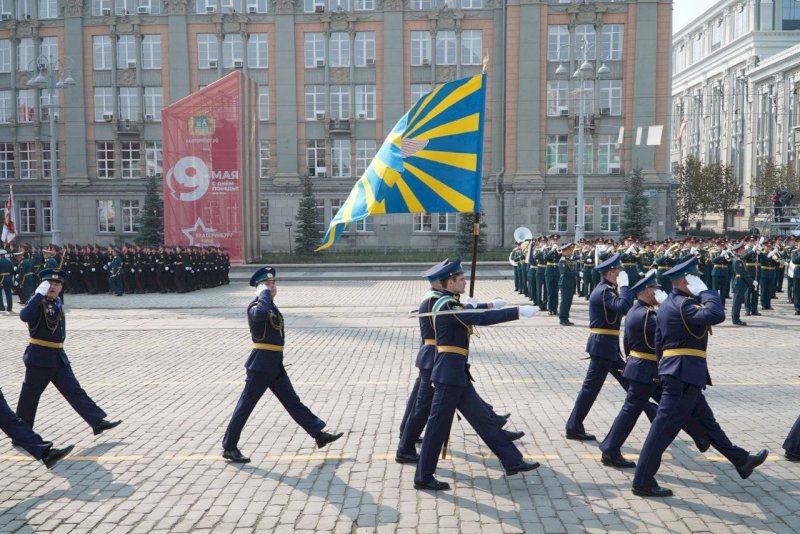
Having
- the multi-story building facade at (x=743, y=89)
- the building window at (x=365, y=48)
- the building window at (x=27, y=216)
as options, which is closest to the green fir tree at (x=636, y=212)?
the building window at (x=365, y=48)

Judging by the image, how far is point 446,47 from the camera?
48.4 meters

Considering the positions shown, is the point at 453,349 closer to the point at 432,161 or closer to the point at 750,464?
the point at 750,464

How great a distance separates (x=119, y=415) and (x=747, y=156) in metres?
83.0

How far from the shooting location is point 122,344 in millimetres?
15242

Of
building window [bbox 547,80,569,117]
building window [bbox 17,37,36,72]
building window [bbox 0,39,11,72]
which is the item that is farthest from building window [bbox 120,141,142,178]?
building window [bbox 547,80,569,117]

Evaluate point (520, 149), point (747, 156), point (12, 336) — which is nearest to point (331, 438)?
point (12, 336)

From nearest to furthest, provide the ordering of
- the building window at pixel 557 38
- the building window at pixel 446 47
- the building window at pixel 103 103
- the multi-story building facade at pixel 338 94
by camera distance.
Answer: the multi-story building facade at pixel 338 94 < the building window at pixel 557 38 < the building window at pixel 446 47 < the building window at pixel 103 103

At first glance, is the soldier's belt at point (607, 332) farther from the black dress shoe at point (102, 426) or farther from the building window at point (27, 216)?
the building window at point (27, 216)

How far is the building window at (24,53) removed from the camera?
50.4 m

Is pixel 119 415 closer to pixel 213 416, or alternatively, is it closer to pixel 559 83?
pixel 213 416

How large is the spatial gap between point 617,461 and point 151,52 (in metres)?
48.6

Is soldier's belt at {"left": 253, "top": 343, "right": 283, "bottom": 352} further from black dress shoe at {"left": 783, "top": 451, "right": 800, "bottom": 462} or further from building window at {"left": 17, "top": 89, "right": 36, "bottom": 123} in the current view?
building window at {"left": 17, "top": 89, "right": 36, "bottom": 123}

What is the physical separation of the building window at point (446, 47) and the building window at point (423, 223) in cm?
997

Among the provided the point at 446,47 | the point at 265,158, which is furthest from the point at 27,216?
the point at 446,47
